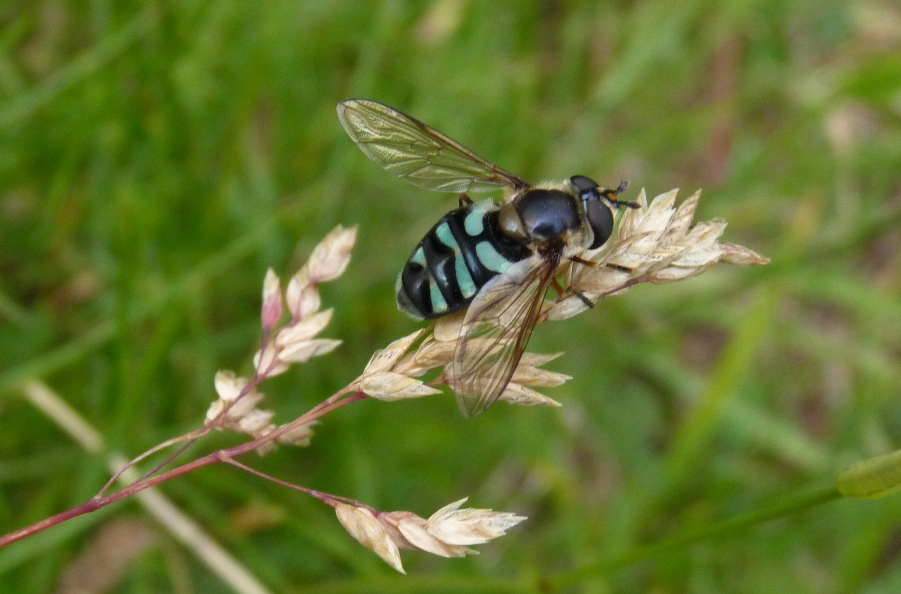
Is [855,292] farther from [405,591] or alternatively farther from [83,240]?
[83,240]

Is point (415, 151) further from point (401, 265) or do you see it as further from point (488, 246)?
point (401, 265)

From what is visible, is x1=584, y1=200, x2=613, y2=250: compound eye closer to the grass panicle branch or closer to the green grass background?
the grass panicle branch

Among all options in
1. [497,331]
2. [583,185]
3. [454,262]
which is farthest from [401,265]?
Answer: [497,331]

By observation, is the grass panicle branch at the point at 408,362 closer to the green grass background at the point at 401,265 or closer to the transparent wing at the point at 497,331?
the transparent wing at the point at 497,331

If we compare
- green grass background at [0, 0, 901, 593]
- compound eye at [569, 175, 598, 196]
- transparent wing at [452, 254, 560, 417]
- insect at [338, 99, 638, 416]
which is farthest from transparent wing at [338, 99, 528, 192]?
green grass background at [0, 0, 901, 593]

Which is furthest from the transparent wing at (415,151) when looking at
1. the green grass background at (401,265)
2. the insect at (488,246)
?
the green grass background at (401,265)

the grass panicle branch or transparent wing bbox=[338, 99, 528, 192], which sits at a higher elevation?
transparent wing bbox=[338, 99, 528, 192]
